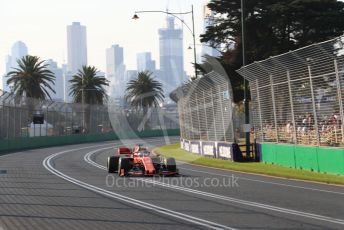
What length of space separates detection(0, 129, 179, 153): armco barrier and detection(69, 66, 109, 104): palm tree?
679 cm

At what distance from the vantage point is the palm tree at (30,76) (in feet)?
231

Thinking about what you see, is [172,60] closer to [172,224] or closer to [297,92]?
[297,92]

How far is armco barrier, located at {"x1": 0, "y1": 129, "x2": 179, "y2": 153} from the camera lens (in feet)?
170

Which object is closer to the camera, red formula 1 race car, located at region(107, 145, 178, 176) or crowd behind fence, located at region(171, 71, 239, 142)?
red formula 1 race car, located at region(107, 145, 178, 176)

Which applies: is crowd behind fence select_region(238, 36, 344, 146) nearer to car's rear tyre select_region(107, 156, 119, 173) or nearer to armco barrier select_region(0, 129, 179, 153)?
car's rear tyre select_region(107, 156, 119, 173)

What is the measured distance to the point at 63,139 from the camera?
65812mm

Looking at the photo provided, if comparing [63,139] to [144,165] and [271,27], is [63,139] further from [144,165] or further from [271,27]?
[144,165]

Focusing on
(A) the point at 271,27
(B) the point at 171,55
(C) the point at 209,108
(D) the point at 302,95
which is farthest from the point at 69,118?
(D) the point at 302,95

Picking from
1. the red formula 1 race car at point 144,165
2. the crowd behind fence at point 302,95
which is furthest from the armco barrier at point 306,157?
the red formula 1 race car at point 144,165

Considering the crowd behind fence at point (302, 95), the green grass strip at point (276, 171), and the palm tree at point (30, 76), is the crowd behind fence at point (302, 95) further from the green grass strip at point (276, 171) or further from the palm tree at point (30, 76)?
the palm tree at point (30, 76)

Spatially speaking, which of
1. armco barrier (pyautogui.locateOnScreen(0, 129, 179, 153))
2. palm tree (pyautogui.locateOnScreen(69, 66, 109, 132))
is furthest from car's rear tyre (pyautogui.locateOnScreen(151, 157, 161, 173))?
palm tree (pyautogui.locateOnScreen(69, 66, 109, 132))

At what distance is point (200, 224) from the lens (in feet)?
34.0

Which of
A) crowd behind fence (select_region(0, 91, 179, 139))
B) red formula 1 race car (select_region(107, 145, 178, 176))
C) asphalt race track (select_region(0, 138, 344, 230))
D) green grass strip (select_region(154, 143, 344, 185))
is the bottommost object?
asphalt race track (select_region(0, 138, 344, 230))

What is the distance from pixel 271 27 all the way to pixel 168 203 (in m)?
34.8
